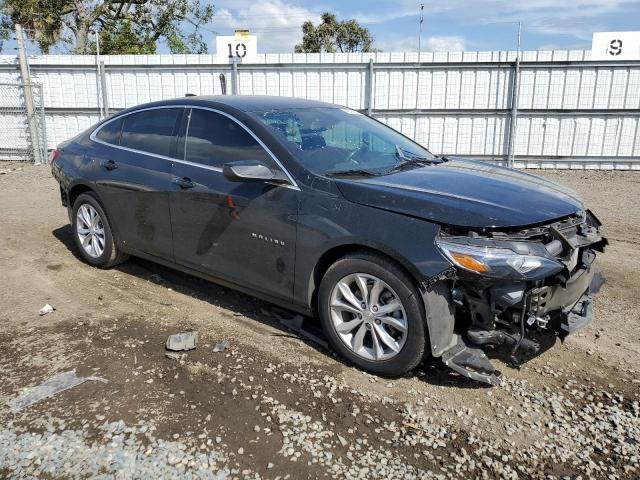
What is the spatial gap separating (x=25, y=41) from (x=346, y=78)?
781cm

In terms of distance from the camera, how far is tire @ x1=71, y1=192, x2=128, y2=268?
5.32 m

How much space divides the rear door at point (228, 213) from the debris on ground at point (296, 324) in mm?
367

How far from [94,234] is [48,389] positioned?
2.47 metres

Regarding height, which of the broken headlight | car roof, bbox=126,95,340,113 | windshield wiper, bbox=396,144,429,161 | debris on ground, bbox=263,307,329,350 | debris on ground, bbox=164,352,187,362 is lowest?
debris on ground, bbox=164,352,187,362

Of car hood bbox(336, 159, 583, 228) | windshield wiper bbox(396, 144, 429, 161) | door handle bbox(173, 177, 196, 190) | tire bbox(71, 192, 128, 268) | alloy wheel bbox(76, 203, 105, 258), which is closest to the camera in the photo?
car hood bbox(336, 159, 583, 228)

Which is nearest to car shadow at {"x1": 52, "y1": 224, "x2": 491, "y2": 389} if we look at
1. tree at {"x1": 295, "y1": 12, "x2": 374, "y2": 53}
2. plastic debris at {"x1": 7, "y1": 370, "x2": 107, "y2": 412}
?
plastic debris at {"x1": 7, "y1": 370, "x2": 107, "y2": 412}

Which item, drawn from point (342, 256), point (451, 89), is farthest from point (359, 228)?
point (451, 89)

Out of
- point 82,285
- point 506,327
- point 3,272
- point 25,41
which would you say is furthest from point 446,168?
point 25,41

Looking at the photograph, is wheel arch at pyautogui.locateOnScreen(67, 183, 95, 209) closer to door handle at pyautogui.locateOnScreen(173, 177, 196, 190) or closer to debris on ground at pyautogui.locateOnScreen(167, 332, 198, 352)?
door handle at pyautogui.locateOnScreen(173, 177, 196, 190)

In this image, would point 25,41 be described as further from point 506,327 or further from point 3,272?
point 506,327

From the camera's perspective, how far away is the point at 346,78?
12.5m

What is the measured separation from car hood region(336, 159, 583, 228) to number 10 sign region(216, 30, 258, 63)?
9875mm

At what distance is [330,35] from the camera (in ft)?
134

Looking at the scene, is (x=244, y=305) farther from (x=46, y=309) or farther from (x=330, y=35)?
(x=330, y=35)
